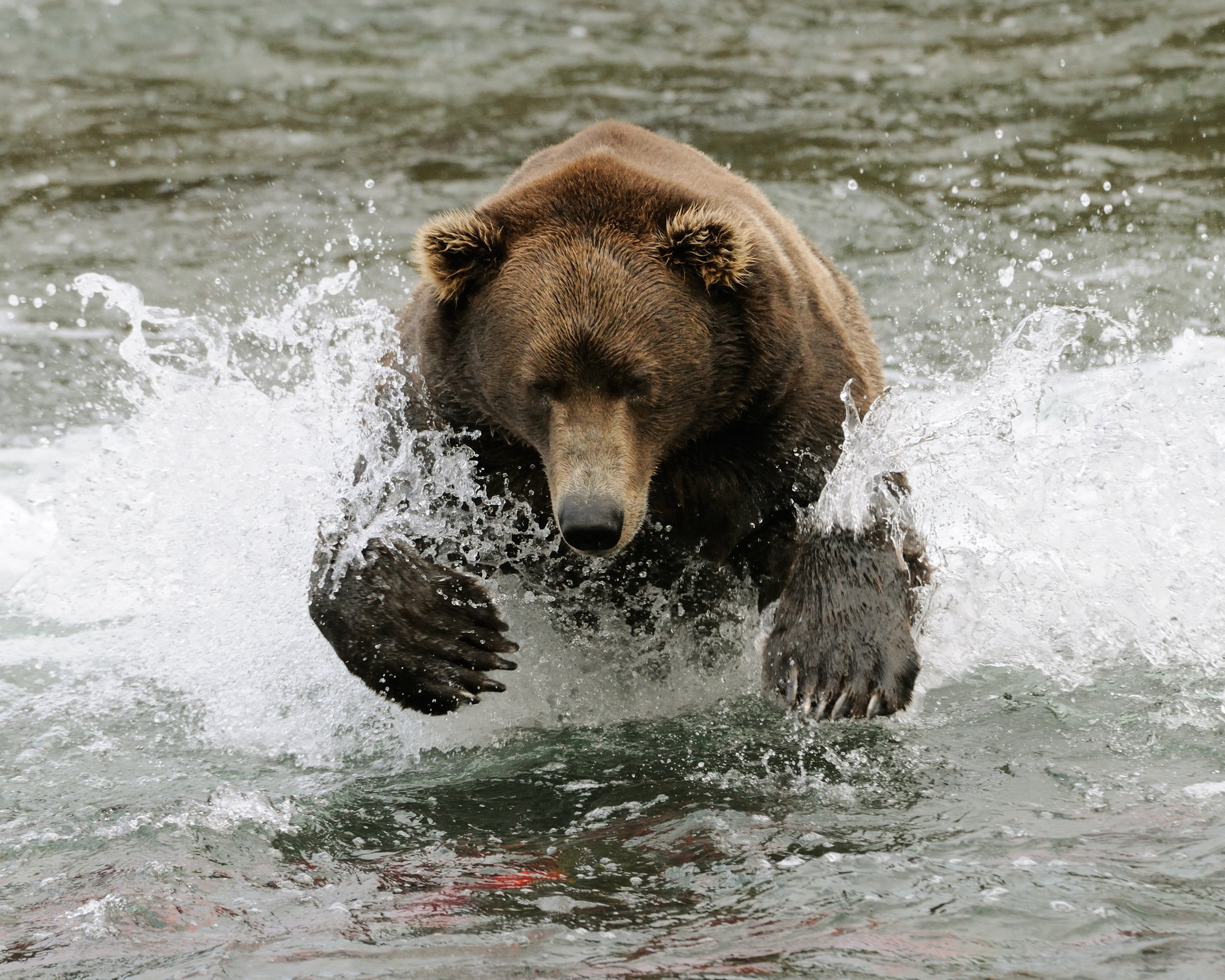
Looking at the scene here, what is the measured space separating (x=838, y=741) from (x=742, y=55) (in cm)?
1064

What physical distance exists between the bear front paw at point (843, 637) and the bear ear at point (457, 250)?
1.31 m

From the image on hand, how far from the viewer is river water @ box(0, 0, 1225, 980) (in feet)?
10.2

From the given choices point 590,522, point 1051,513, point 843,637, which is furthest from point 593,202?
point 1051,513

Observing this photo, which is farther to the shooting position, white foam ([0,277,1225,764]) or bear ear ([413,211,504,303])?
white foam ([0,277,1225,764])

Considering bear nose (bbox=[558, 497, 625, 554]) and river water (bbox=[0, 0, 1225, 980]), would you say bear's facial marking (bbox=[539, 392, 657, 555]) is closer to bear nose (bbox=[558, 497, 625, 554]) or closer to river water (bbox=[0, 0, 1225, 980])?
bear nose (bbox=[558, 497, 625, 554])

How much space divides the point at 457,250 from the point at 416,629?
111 cm

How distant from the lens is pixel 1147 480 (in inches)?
236

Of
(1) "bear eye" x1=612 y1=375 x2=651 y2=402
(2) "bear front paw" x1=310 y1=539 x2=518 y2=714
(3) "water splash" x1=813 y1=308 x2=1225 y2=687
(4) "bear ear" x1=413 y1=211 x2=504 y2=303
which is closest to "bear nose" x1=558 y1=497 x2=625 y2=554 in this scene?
(1) "bear eye" x1=612 y1=375 x2=651 y2=402

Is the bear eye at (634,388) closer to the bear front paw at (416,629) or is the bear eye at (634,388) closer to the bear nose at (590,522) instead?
the bear nose at (590,522)

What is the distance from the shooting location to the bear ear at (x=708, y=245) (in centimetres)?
409

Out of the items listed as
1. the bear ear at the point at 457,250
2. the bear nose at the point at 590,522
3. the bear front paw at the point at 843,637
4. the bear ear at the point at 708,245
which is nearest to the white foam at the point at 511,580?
the bear front paw at the point at 843,637

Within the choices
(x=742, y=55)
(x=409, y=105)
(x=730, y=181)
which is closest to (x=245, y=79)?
(x=409, y=105)

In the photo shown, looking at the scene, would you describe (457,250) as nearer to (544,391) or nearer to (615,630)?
(544,391)

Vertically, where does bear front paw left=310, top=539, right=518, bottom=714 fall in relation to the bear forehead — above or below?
below
